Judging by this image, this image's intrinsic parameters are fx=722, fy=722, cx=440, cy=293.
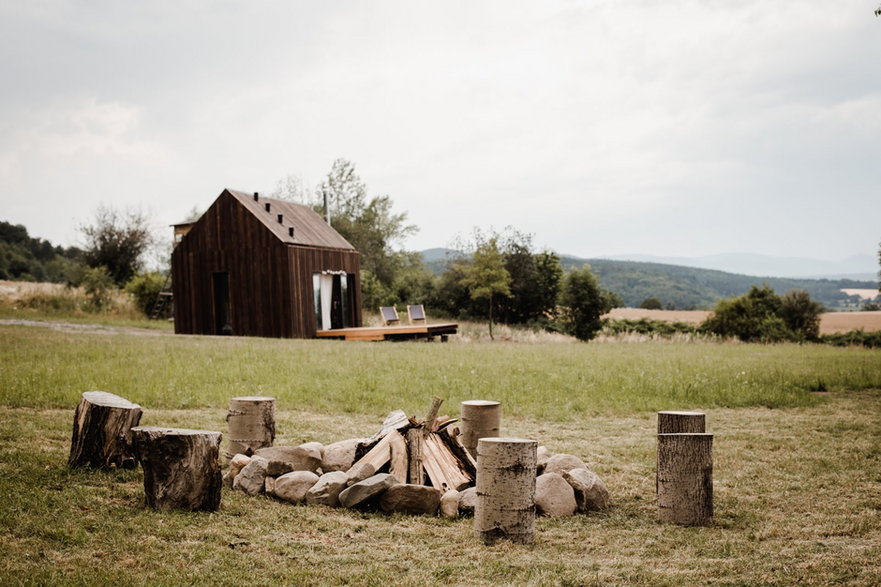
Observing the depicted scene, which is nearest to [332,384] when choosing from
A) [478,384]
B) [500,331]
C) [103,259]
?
[478,384]

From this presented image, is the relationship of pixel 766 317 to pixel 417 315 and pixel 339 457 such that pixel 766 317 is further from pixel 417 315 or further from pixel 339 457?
pixel 339 457

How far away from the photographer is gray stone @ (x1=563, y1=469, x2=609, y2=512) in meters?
5.97

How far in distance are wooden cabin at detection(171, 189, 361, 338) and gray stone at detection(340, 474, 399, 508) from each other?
61.7 ft

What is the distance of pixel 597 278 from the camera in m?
31.9

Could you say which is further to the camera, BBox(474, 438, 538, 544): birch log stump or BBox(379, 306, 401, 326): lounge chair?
BBox(379, 306, 401, 326): lounge chair

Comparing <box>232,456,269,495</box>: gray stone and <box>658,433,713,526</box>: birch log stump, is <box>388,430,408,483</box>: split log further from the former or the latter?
<box>658,433,713,526</box>: birch log stump

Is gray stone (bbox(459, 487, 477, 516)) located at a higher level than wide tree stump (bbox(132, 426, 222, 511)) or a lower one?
lower

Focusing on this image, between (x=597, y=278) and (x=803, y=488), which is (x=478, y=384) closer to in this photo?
(x=803, y=488)

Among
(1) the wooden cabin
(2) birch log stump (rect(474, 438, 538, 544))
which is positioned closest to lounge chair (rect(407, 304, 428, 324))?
(1) the wooden cabin

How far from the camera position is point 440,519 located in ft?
18.7

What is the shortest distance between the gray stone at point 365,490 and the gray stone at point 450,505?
42 cm

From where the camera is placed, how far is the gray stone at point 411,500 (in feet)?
19.0

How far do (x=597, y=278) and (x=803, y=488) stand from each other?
2554cm

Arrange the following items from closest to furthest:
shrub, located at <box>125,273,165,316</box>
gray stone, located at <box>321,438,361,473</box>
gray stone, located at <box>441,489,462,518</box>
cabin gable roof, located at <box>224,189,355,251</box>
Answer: gray stone, located at <box>441,489,462,518</box> → gray stone, located at <box>321,438,361,473</box> → cabin gable roof, located at <box>224,189,355,251</box> → shrub, located at <box>125,273,165,316</box>
